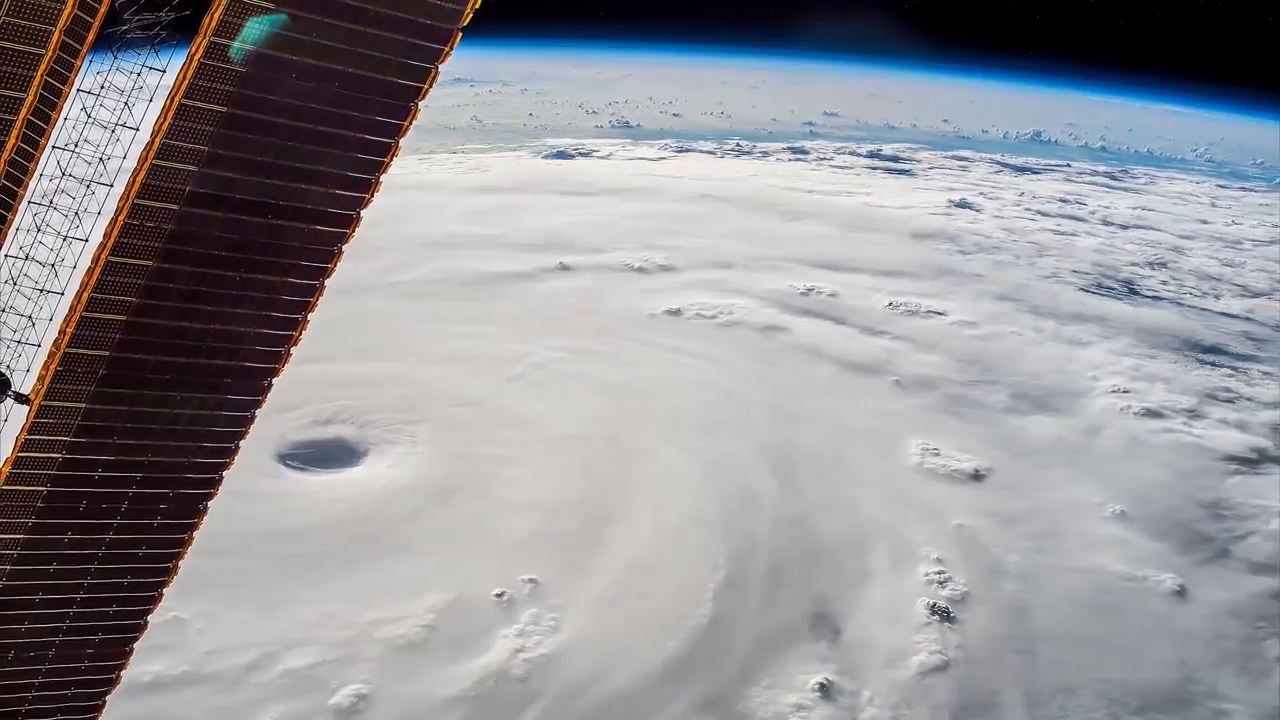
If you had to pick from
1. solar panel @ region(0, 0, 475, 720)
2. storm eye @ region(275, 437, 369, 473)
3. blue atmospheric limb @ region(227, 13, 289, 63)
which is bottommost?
storm eye @ region(275, 437, 369, 473)

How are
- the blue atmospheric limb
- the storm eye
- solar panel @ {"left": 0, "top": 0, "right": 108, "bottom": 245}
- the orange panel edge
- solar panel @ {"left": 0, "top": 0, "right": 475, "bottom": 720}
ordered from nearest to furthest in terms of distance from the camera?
1. solar panel @ {"left": 0, "top": 0, "right": 108, "bottom": 245}
2. the orange panel edge
3. the blue atmospheric limb
4. solar panel @ {"left": 0, "top": 0, "right": 475, "bottom": 720}
5. the storm eye

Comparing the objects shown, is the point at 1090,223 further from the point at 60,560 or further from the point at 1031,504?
the point at 60,560

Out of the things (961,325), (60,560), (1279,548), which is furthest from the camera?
(961,325)

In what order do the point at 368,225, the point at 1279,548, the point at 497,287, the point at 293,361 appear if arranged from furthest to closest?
the point at 368,225 → the point at 497,287 → the point at 293,361 → the point at 1279,548

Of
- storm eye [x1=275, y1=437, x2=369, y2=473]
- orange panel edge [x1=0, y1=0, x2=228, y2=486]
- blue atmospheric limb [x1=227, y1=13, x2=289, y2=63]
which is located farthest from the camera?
storm eye [x1=275, y1=437, x2=369, y2=473]

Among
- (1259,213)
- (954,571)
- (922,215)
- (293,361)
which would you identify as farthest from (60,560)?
(1259,213)

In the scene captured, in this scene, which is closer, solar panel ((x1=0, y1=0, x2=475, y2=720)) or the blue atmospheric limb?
the blue atmospheric limb

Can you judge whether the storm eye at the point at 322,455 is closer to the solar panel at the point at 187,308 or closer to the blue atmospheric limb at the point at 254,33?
the solar panel at the point at 187,308

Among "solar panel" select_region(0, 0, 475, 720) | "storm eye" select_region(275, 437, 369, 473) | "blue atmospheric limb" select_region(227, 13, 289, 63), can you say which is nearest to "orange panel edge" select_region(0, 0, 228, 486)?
"solar panel" select_region(0, 0, 475, 720)

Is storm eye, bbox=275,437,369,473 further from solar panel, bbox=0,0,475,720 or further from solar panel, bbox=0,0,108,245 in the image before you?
solar panel, bbox=0,0,108,245
